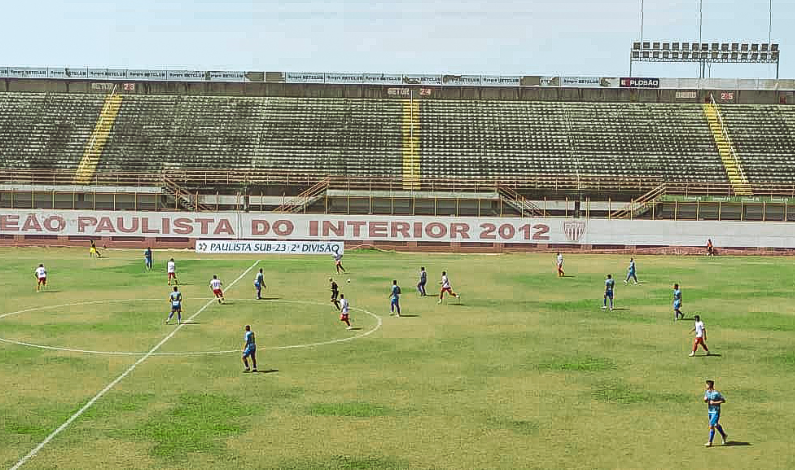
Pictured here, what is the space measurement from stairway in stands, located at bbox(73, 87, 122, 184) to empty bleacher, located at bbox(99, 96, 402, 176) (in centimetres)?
73

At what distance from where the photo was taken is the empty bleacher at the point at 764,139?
81.5 metres

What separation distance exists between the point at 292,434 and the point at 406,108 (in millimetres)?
73662

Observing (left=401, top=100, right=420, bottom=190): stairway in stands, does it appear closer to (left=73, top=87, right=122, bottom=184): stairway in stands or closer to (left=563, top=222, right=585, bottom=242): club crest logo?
(left=563, top=222, right=585, bottom=242): club crest logo

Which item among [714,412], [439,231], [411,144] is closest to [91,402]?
[714,412]

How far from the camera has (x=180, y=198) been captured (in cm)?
7694

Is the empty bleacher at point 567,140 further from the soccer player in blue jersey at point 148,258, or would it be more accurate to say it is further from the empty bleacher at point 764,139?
the soccer player in blue jersey at point 148,258

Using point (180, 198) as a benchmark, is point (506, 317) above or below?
below

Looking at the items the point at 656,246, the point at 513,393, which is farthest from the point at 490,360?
the point at 656,246

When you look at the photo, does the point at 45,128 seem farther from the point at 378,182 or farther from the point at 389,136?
the point at 378,182

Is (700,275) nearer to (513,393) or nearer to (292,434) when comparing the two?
(513,393)

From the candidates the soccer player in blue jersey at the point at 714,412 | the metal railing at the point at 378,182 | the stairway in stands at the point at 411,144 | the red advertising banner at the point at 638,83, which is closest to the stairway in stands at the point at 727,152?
the metal railing at the point at 378,182

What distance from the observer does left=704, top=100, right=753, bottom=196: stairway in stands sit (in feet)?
259

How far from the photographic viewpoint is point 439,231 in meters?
70.8

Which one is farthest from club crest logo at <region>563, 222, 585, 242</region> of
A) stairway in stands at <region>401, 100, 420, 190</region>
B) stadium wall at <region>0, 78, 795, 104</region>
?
stadium wall at <region>0, 78, 795, 104</region>
